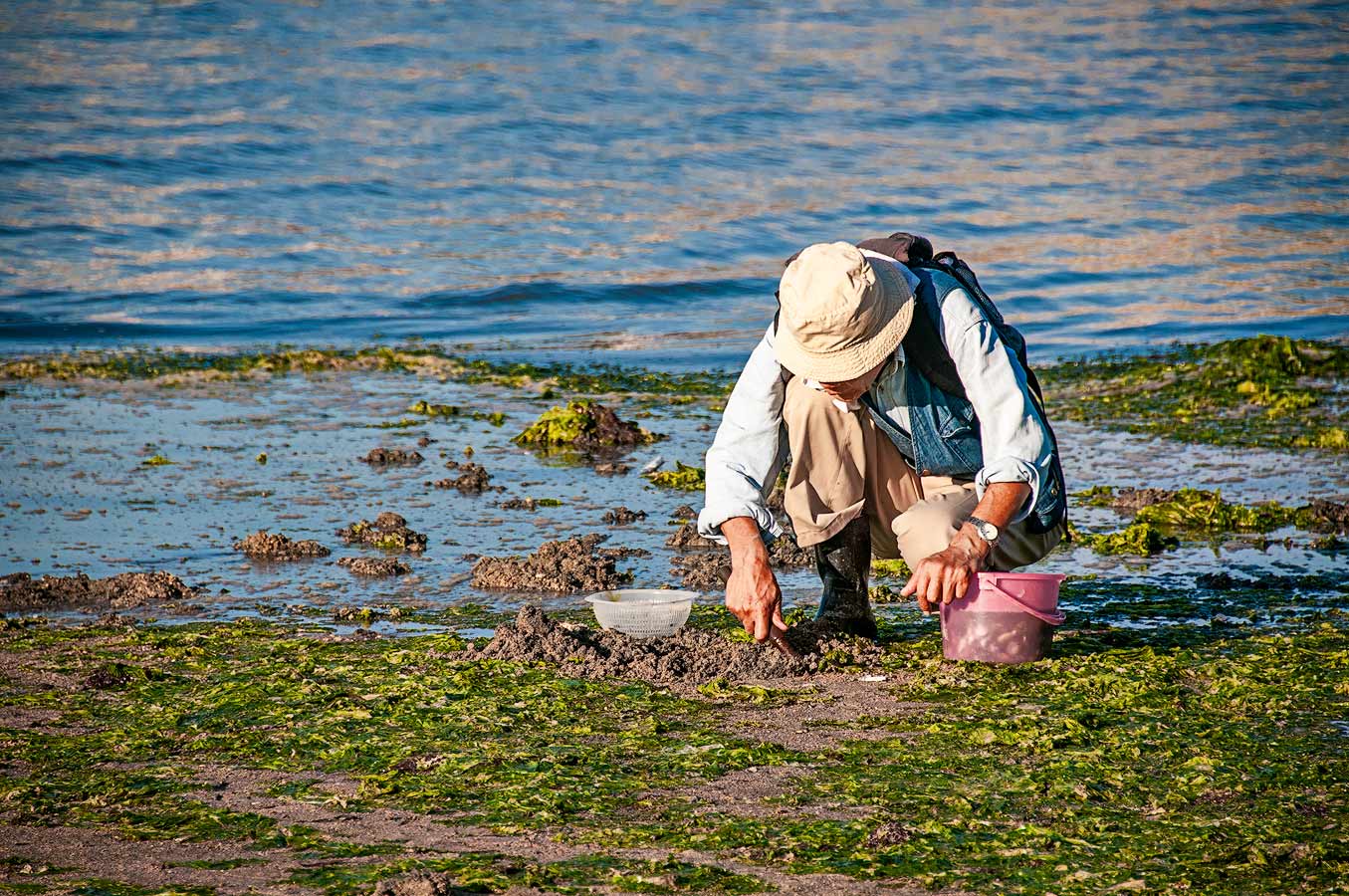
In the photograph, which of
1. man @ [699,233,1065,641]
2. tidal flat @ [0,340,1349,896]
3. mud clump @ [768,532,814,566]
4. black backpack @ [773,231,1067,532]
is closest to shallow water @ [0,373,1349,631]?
tidal flat @ [0,340,1349,896]

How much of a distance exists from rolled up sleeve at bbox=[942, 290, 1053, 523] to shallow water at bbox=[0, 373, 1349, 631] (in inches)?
56.0

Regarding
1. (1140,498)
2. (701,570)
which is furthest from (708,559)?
(1140,498)

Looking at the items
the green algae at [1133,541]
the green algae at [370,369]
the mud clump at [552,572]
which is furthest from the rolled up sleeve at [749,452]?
the green algae at [370,369]

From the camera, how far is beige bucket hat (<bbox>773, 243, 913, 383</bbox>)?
4293 mm

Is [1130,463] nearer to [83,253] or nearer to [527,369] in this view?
[527,369]

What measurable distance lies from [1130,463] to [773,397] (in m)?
4.57

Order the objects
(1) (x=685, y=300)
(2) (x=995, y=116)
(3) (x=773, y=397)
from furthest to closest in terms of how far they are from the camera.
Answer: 1. (2) (x=995, y=116)
2. (1) (x=685, y=300)
3. (3) (x=773, y=397)

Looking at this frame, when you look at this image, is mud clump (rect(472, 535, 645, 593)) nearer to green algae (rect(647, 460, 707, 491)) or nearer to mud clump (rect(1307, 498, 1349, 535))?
A: green algae (rect(647, 460, 707, 491))

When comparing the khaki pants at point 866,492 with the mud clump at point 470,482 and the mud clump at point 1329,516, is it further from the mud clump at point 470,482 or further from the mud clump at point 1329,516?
the mud clump at point 470,482

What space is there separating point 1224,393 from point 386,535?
20.6ft

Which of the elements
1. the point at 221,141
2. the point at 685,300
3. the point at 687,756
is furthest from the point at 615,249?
the point at 687,756

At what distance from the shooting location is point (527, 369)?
1240cm

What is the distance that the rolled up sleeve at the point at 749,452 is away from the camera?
4785mm

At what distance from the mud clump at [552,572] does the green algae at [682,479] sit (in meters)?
1.82
